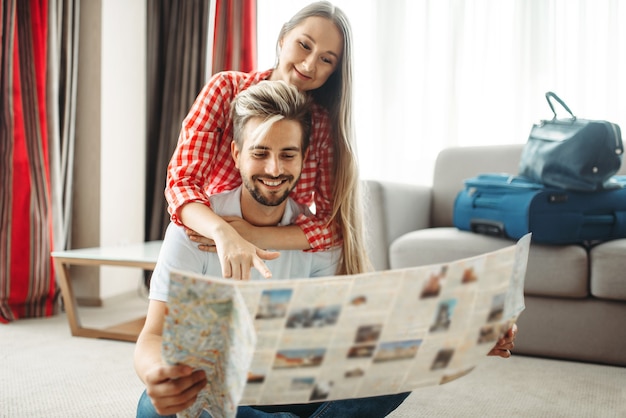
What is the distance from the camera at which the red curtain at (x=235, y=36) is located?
324 centimetres

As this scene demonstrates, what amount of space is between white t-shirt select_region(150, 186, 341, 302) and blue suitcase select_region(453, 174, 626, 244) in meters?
0.94

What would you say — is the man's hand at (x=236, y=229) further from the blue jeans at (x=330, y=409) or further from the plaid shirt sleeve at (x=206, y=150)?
the blue jeans at (x=330, y=409)

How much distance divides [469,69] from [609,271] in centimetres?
154

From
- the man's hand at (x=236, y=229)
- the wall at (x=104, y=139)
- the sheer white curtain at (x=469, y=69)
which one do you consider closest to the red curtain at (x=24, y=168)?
the wall at (x=104, y=139)

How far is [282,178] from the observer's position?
97cm

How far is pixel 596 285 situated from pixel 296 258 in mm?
1112

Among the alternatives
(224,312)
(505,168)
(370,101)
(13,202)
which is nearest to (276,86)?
(224,312)

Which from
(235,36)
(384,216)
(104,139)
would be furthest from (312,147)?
(235,36)

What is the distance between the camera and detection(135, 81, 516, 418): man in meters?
0.93

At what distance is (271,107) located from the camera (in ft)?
3.32

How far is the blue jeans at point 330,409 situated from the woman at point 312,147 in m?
0.24

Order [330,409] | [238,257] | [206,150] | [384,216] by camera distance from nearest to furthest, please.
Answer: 1. [238,257]
2. [330,409]
3. [206,150]
4. [384,216]

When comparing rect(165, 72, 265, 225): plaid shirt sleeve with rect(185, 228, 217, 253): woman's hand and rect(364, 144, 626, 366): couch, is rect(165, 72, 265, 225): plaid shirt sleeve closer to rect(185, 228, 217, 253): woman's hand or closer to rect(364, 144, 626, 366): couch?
rect(185, 228, 217, 253): woman's hand

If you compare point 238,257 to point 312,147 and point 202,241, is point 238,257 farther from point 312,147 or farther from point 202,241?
point 312,147
